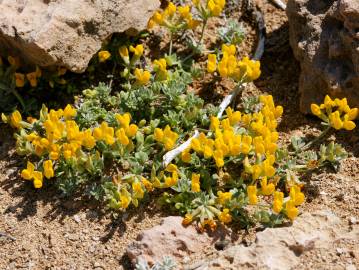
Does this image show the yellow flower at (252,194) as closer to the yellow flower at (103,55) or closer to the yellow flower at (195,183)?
the yellow flower at (195,183)

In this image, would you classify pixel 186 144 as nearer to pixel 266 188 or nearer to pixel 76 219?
pixel 266 188

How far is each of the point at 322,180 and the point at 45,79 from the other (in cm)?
242

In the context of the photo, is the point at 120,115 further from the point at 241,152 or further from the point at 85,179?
the point at 241,152

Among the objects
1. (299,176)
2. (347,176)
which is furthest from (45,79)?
(347,176)

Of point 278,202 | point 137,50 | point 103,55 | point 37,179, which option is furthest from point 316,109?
point 37,179

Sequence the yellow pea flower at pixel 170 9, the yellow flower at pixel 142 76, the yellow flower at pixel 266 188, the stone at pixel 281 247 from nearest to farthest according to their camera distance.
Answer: the stone at pixel 281 247
the yellow flower at pixel 266 188
the yellow flower at pixel 142 76
the yellow pea flower at pixel 170 9

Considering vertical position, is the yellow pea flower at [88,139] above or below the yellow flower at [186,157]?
above

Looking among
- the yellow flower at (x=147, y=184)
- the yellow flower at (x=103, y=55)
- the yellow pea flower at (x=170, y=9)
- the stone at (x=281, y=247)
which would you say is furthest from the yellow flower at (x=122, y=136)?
the yellow pea flower at (x=170, y=9)

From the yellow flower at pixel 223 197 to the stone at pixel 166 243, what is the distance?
281 mm

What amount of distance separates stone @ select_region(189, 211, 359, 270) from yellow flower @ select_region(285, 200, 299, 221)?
0.25 feet

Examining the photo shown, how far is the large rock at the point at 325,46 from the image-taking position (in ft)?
15.7

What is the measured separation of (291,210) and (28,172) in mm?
1901

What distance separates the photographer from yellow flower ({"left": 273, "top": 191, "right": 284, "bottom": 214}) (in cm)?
423

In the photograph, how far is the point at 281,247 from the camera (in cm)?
391
